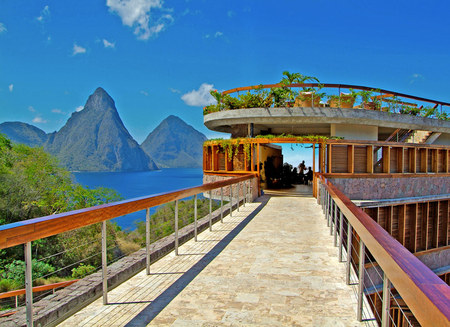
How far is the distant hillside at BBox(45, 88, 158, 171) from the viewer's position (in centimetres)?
16225

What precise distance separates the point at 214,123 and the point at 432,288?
1814 cm

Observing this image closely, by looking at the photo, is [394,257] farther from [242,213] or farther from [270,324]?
[242,213]

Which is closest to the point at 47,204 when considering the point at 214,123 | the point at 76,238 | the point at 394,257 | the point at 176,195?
the point at 76,238

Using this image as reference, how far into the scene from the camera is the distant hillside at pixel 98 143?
532 ft

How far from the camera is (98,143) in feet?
593

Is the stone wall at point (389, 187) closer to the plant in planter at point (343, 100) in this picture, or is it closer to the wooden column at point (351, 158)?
the wooden column at point (351, 158)

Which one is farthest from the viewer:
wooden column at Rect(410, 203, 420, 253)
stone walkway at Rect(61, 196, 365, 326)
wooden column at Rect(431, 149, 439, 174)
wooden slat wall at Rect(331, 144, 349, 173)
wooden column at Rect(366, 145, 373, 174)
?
wooden column at Rect(431, 149, 439, 174)

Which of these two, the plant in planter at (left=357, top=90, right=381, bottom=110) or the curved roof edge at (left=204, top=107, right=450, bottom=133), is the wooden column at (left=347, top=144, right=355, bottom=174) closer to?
the curved roof edge at (left=204, top=107, right=450, bottom=133)

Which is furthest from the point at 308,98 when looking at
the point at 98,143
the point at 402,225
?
the point at 98,143

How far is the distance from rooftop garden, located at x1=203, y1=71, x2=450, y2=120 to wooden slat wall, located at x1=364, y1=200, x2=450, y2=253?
5.59 m

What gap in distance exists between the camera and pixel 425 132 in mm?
21297

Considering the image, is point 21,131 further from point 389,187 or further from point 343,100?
point 389,187

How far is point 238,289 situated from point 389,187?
47.4 ft

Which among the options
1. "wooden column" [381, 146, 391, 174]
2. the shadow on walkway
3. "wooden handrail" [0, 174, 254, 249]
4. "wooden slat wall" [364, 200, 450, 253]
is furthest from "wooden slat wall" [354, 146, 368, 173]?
"wooden handrail" [0, 174, 254, 249]
